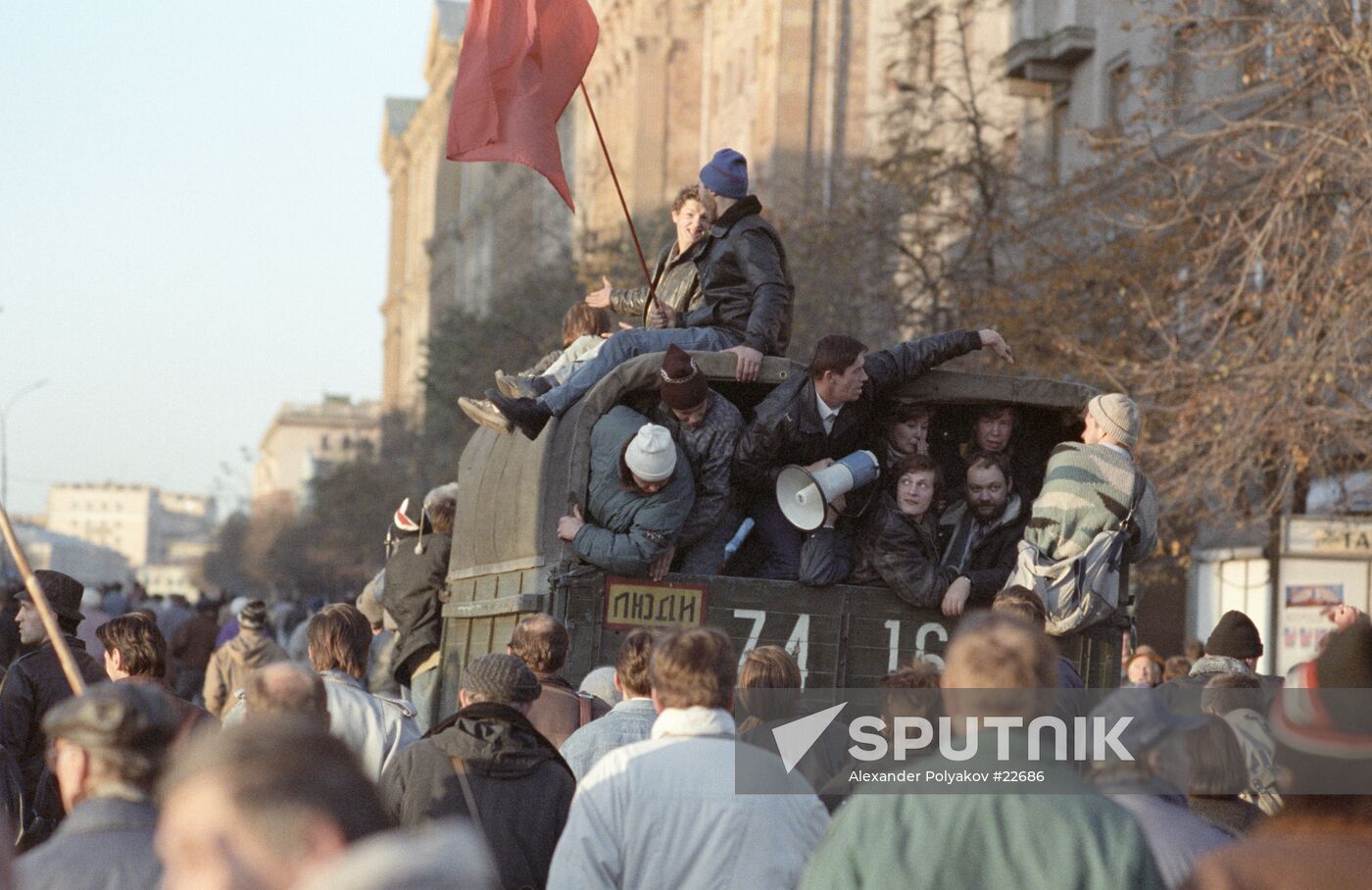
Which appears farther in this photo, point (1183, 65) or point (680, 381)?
point (1183, 65)

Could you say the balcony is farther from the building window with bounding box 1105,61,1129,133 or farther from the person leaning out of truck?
the person leaning out of truck

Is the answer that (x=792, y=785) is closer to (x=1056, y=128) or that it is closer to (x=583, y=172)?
(x=1056, y=128)

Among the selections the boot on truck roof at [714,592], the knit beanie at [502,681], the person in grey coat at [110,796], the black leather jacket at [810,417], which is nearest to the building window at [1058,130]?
the boot on truck roof at [714,592]

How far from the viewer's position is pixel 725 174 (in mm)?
10328

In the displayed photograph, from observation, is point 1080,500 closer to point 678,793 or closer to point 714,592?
point 714,592

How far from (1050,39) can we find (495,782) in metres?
29.2

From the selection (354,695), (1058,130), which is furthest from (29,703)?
(1058,130)

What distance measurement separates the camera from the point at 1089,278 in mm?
23406

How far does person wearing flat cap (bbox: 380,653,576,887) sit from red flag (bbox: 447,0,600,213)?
19.8 ft

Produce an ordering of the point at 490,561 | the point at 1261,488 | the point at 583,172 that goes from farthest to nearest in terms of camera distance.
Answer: the point at 583,172
the point at 1261,488
the point at 490,561

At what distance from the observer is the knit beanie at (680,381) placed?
9173mm

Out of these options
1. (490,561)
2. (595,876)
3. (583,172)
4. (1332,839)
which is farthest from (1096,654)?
(583,172)

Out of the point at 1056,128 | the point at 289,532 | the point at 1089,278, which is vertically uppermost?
the point at 1056,128

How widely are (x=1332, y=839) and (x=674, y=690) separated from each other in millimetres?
2028
